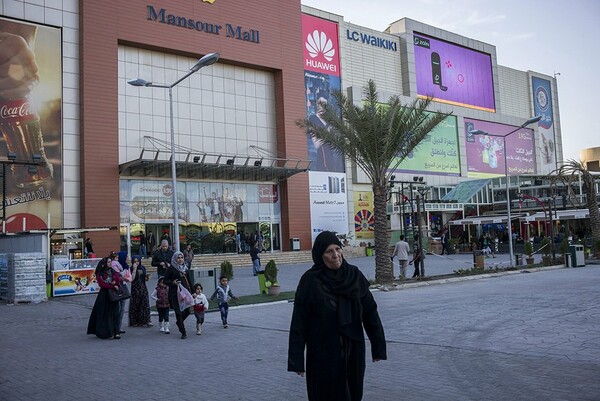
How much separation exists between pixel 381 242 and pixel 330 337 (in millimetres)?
15540

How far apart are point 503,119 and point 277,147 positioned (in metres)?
31.1

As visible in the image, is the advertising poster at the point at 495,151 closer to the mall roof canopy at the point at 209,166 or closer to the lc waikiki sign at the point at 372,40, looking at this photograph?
the lc waikiki sign at the point at 372,40

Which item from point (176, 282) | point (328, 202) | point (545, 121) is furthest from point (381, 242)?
point (545, 121)

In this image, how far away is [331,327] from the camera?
402 centimetres

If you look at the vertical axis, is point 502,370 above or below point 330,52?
below

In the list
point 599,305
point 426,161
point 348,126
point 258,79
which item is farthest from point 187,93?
point 599,305

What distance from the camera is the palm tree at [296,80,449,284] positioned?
19500 millimetres

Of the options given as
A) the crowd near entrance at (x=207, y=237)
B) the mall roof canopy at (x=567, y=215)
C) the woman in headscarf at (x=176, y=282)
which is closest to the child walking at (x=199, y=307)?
the woman in headscarf at (x=176, y=282)

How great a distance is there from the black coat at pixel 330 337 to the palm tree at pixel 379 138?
15101 mm

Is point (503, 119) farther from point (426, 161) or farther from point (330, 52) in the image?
point (330, 52)

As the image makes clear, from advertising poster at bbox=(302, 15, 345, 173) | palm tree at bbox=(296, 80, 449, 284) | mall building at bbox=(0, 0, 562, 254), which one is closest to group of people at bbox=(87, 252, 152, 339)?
palm tree at bbox=(296, 80, 449, 284)

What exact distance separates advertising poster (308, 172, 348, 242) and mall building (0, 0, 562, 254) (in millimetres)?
122

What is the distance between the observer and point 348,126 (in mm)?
20688

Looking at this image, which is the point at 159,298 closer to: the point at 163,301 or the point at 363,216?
the point at 163,301
